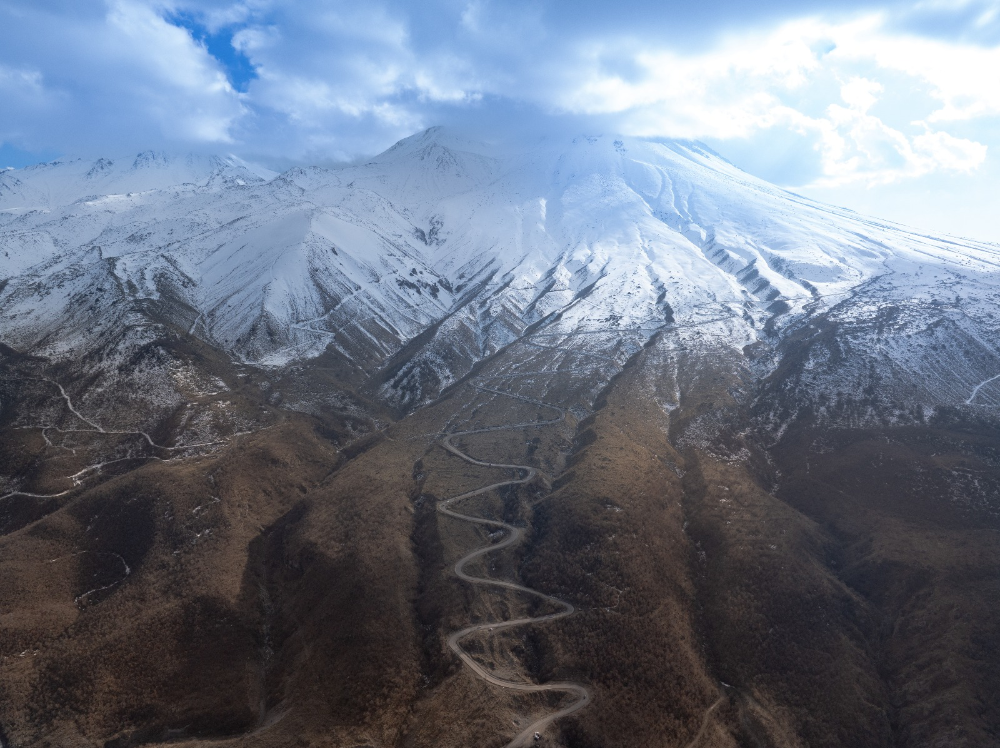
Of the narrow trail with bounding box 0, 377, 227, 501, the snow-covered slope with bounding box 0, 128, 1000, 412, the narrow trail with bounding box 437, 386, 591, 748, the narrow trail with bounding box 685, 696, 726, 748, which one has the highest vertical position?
the snow-covered slope with bounding box 0, 128, 1000, 412

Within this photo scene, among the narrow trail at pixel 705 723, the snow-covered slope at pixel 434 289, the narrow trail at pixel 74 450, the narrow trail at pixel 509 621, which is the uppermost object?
the snow-covered slope at pixel 434 289

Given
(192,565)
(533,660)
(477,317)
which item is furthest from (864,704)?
(477,317)

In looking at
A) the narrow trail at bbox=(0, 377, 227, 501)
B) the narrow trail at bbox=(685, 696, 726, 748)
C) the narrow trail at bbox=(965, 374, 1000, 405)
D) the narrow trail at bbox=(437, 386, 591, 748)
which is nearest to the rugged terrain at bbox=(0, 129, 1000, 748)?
the narrow trail at bbox=(685, 696, 726, 748)

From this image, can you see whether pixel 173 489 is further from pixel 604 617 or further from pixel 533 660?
pixel 604 617

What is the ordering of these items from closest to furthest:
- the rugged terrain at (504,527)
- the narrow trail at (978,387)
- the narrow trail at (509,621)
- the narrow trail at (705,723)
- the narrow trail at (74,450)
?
the narrow trail at (705,723), the narrow trail at (509,621), the rugged terrain at (504,527), the narrow trail at (74,450), the narrow trail at (978,387)

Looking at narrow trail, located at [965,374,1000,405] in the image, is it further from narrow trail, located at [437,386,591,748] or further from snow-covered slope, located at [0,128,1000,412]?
narrow trail, located at [437,386,591,748]

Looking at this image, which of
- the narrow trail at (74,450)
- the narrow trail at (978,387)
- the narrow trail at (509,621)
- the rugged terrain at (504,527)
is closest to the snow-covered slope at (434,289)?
the narrow trail at (978,387)

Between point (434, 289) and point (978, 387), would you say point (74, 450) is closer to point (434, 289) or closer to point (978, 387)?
point (434, 289)

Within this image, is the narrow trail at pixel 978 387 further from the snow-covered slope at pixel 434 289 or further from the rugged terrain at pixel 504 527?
the rugged terrain at pixel 504 527

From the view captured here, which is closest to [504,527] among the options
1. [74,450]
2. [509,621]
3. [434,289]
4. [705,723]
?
[509,621]
